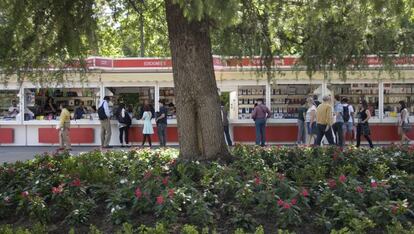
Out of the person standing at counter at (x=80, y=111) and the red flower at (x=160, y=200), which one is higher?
the person standing at counter at (x=80, y=111)

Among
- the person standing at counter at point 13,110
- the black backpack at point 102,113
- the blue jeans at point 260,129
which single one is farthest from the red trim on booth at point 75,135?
the blue jeans at point 260,129

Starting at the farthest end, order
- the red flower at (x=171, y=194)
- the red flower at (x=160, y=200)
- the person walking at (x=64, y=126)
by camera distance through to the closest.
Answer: the person walking at (x=64, y=126) → the red flower at (x=171, y=194) → the red flower at (x=160, y=200)

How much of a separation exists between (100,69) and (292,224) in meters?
15.8

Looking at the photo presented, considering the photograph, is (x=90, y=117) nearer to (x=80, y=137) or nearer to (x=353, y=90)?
(x=80, y=137)

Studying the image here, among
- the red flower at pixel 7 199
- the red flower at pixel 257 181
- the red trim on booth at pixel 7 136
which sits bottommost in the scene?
the red trim on booth at pixel 7 136

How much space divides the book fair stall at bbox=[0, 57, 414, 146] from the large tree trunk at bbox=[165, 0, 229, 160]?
1207cm

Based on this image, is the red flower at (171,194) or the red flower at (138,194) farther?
the red flower at (138,194)

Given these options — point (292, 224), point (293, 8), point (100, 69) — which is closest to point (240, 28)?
point (293, 8)

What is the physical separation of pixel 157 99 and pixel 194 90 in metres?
13.0

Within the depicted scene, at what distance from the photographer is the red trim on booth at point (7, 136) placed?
69.7ft

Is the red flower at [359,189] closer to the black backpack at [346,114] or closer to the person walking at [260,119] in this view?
the black backpack at [346,114]

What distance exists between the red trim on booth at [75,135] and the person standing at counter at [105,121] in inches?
75.3

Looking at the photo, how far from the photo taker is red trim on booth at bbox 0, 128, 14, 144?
21.2 m

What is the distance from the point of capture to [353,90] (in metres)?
21.2
